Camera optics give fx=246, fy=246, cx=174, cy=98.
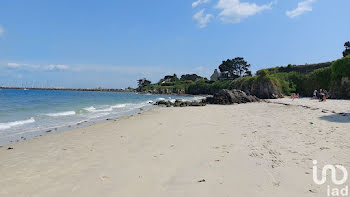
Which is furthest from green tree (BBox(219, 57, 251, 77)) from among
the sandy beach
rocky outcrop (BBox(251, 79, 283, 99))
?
the sandy beach

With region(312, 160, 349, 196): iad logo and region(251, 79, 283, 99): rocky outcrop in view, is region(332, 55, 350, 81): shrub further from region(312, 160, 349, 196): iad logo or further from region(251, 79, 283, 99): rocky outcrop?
region(312, 160, 349, 196): iad logo

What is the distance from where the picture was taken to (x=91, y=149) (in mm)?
8414

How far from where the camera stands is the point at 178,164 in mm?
6223

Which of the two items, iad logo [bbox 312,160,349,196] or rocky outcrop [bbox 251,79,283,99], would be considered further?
rocky outcrop [bbox 251,79,283,99]

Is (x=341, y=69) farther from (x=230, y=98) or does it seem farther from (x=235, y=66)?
(x=235, y=66)

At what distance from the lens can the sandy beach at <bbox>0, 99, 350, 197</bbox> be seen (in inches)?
183

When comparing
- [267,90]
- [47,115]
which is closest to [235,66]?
[267,90]

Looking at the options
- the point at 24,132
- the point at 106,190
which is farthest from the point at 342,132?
the point at 24,132

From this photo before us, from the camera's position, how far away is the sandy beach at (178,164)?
464 centimetres

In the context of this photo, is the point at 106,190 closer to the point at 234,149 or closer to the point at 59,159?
the point at 59,159

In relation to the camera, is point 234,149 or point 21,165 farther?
point 234,149

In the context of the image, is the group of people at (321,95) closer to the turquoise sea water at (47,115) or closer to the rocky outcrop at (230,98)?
the rocky outcrop at (230,98)

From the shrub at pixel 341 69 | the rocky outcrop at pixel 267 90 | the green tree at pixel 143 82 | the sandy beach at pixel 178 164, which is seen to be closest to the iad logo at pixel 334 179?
the sandy beach at pixel 178 164

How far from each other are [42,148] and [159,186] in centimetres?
602
